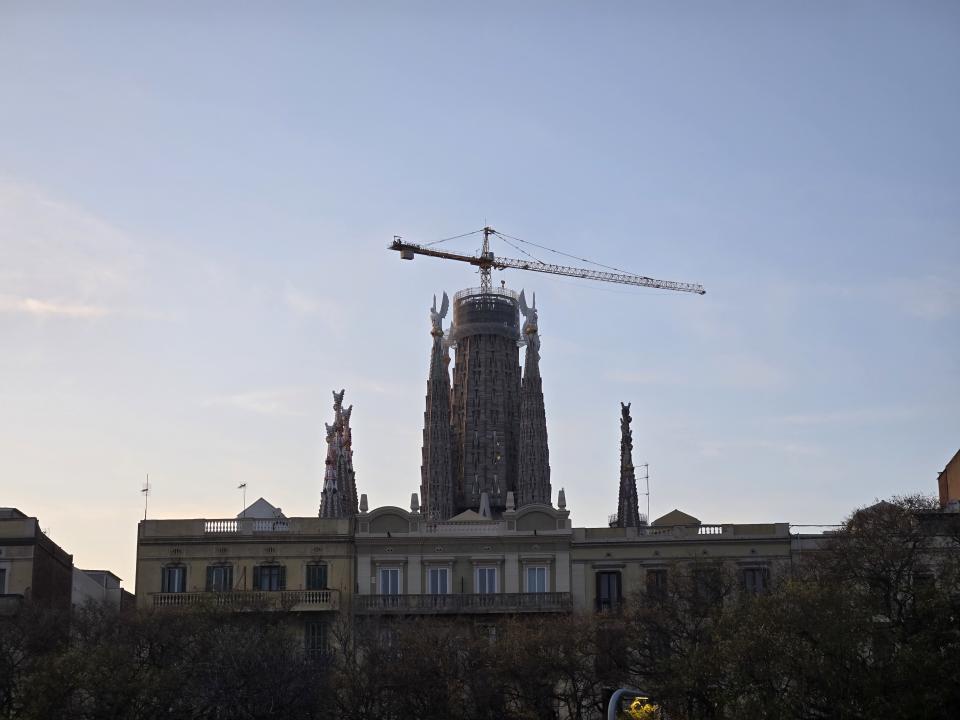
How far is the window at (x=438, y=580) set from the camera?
98312 mm

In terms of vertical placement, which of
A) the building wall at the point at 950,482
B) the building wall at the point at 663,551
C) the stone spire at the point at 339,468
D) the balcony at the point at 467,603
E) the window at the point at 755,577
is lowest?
the balcony at the point at 467,603

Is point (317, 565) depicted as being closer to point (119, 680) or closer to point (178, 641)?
point (178, 641)

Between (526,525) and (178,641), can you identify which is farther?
(526,525)

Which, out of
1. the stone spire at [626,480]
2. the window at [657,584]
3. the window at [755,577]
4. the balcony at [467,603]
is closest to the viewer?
the window at [657,584]

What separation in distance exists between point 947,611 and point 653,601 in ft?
65.8

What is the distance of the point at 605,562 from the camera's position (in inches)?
3858

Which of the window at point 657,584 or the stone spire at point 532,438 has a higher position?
the stone spire at point 532,438

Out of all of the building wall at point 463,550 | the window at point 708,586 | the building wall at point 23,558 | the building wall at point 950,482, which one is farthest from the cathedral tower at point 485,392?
the window at point 708,586

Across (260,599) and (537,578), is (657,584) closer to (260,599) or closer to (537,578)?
(537,578)

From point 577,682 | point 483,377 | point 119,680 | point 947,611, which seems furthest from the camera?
point 483,377

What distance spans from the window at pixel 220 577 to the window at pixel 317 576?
13.5 ft

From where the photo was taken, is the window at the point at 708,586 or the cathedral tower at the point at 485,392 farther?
the cathedral tower at the point at 485,392

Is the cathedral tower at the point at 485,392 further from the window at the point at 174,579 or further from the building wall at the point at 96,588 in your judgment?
the window at the point at 174,579

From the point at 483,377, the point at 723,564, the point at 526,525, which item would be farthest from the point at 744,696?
the point at 483,377
